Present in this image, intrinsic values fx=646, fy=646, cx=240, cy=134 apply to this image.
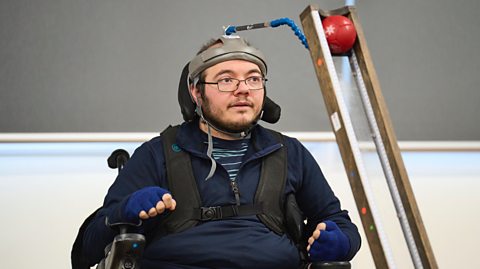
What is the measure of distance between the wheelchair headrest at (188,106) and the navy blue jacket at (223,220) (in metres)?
0.05

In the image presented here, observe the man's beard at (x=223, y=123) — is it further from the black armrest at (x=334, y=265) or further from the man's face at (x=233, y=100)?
the black armrest at (x=334, y=265)

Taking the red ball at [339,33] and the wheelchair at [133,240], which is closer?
the red ball at [339,33]

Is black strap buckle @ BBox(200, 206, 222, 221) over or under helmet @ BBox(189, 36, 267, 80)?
under

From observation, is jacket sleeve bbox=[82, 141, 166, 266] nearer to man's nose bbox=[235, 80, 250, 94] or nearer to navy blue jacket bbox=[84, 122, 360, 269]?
navy blue jacket bbox=[84, 122, 360, 269]

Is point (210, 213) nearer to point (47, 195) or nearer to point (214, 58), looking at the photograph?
point (214, 58)

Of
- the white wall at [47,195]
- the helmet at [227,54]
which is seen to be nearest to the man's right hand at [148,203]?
the helmet at [227,54]

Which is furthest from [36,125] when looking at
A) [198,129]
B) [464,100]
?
[464,100]

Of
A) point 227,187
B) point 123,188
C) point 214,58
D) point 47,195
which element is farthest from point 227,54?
point 47,195

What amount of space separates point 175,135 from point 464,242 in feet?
5.75

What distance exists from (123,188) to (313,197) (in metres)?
0.57

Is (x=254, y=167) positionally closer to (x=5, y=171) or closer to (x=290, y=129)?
(x=290, y=129)

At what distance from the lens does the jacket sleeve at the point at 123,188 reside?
69.6 inches

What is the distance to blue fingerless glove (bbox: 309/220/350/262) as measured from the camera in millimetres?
1700

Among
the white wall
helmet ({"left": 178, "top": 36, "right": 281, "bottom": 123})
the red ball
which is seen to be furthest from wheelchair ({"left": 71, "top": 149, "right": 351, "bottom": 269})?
the white wall
